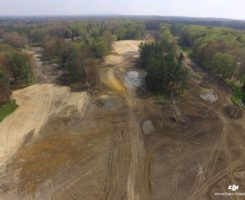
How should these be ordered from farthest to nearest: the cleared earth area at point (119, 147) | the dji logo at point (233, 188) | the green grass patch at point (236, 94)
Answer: the green grass patch at point (236, 94) → the cleared earth area at point (119, 147) → the dji logo at point (233, 188)

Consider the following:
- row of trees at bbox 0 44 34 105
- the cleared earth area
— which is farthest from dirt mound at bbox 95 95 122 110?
row of trees at bbox 0 44 34 105

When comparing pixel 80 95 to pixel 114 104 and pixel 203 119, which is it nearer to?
pixel 114 104

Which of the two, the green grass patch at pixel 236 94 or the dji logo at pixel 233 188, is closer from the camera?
the dji logo at pixel 233 188

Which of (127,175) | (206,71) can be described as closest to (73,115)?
(127,175)

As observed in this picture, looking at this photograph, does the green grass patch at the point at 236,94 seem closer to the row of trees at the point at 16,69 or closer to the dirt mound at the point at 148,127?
the dirt mound at the point at 148,127

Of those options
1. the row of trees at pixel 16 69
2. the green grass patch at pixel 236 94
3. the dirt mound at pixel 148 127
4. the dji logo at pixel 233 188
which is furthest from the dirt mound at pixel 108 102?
the green grass patch at pixel 236 94

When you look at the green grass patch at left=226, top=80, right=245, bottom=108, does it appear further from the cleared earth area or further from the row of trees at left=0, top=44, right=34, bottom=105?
the row of trees at left=0, top=44, right=34, bottom=105
